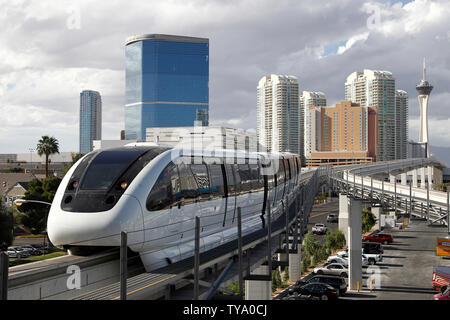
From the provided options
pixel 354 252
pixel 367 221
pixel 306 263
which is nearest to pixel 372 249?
pixel 306 263

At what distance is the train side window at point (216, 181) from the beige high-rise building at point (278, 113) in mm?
167429

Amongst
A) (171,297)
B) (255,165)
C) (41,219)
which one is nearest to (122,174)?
(171,297)

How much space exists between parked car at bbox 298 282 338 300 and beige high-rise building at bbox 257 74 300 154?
497 feet

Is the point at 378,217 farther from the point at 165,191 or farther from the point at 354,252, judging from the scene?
the point at 165,191

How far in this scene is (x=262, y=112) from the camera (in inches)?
7539

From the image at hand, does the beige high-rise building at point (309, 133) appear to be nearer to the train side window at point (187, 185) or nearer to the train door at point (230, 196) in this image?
the train door at point (230, 196)

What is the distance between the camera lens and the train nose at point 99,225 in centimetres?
838

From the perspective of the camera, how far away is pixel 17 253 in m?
39.1

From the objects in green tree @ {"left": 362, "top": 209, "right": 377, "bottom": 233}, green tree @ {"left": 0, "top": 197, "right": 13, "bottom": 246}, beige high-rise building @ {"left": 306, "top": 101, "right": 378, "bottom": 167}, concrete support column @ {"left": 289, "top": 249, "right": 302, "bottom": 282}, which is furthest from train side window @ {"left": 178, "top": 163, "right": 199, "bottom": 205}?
beige high-rise building @ {"left": 306, "top": 101, "right": 378, "bottom": 167}

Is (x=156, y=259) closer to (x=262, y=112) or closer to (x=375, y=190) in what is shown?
(x=375, y=190)

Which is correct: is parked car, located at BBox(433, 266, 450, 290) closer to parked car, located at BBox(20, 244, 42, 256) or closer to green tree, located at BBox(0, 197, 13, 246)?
green tree, located at BBox(0, 197, 13, 246)

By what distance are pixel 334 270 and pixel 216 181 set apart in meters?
27.6
